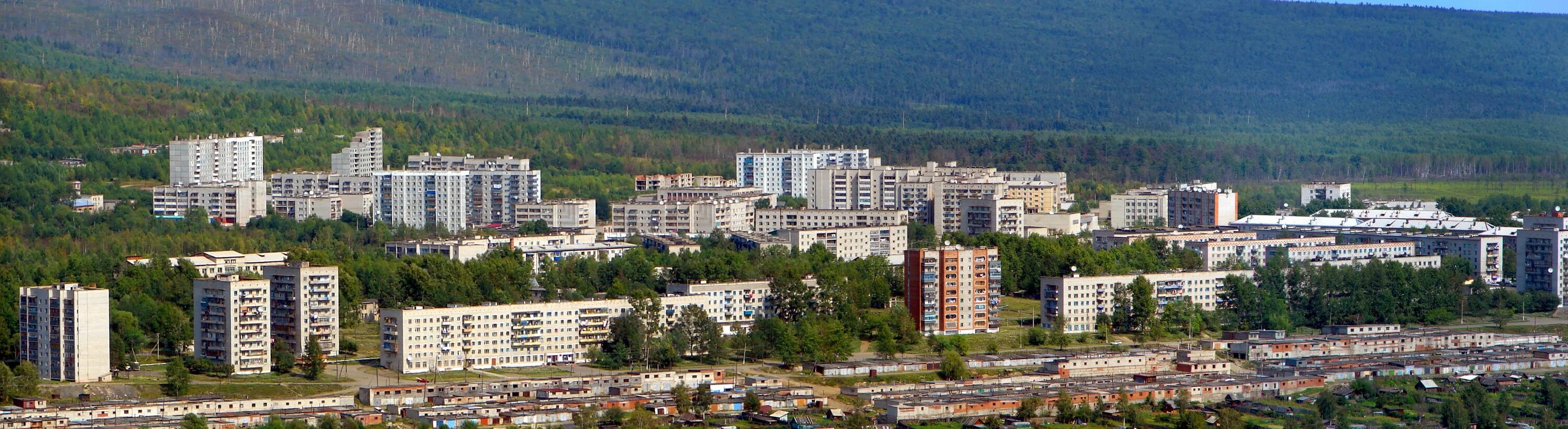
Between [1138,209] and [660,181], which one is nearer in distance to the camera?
[1138,209]

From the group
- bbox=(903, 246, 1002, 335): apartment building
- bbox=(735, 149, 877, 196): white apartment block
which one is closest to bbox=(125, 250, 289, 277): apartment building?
bbox=(903, 246, 1002, 335): apartment building

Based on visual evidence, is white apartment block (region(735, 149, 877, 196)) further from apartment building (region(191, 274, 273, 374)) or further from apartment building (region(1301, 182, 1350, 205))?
apartment building (region(191, 274, 273, 374))

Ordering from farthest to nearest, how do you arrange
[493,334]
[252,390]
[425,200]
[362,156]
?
[362,156], [425,200], [493,334], [252,390]

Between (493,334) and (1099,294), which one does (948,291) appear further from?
(493,334)

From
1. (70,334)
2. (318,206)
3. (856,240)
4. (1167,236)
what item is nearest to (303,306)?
(70,334)

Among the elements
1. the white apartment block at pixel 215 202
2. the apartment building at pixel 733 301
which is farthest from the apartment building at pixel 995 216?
the apartment building at pixel 733 301

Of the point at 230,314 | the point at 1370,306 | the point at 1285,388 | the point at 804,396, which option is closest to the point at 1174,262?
the point at 1370,306

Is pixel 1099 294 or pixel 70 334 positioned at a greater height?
pixel 1099 294

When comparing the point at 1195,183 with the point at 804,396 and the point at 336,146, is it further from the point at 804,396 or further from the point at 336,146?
the point at 804,396
